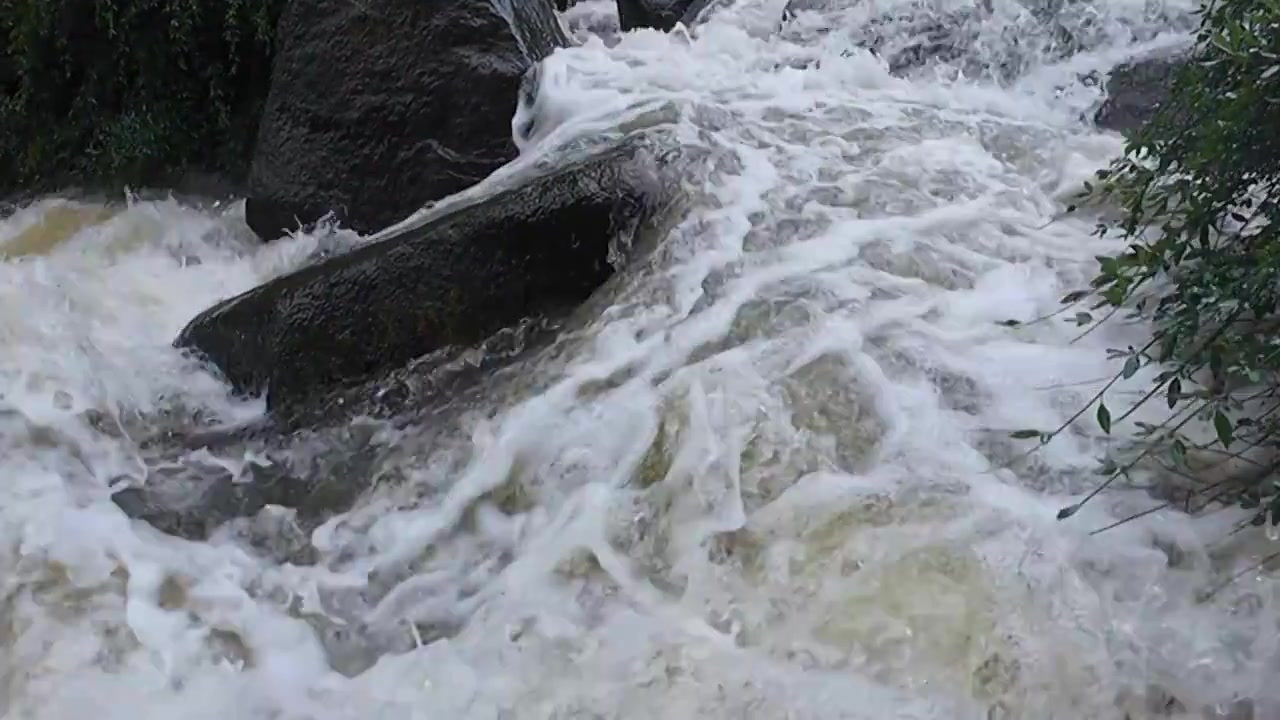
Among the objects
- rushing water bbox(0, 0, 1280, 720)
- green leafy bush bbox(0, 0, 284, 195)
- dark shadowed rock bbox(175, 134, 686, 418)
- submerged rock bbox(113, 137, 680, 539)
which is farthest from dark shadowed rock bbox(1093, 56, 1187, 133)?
green leafy bush bbox(0, 0, 284, 195)

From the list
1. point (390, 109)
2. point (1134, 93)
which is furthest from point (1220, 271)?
point (390, 109)

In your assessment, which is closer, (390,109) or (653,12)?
(390,109)

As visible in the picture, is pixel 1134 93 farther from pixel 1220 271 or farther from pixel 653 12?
pixel 1220 271

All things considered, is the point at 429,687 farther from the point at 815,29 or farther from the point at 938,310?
the point at 815,29

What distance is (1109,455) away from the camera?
2930 mm

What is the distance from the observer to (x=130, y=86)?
238 inches

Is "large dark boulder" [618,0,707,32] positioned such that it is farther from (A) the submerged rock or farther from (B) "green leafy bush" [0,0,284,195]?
(A) the submerged rock

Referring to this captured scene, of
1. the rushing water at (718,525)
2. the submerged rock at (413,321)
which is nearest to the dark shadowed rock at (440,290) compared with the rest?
the submerged rock at (413,321)

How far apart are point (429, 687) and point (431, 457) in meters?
0.89

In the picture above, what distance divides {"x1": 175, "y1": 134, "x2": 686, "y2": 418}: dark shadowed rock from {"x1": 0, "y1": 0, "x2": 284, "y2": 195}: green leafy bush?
2.34 m

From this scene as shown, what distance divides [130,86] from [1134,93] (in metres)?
4.93

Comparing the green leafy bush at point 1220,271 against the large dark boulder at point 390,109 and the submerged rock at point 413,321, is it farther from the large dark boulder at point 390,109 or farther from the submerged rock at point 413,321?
the large dark boulder at point 390,109

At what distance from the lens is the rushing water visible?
254cm

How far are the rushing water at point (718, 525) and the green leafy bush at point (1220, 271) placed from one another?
17 centimetres
